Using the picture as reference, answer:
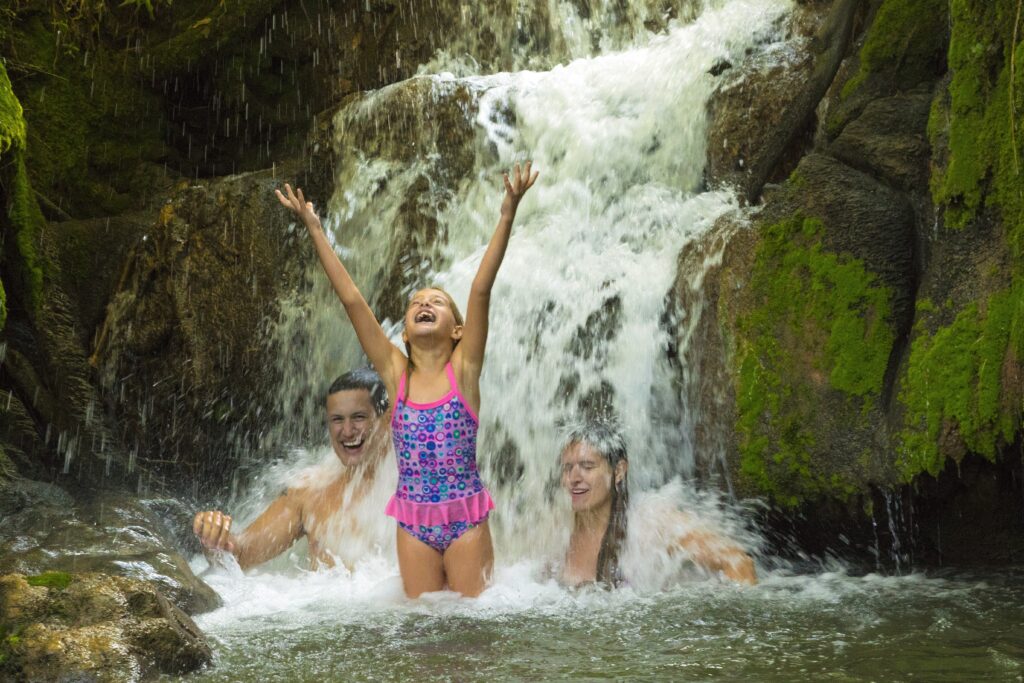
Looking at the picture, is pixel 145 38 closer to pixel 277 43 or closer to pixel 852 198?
pixel 277 43

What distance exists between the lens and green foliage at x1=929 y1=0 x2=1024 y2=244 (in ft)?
16.8

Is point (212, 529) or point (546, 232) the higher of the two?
point (546, 232)

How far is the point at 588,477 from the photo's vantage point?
225 inches

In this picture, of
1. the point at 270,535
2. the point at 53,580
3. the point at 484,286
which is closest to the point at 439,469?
the point at 484,286

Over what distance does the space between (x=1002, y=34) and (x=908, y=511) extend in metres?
2.38

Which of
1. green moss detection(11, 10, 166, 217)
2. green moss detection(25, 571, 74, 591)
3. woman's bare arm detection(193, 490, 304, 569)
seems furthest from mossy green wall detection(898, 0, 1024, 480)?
green moss detection(11, 10, 166, 217)

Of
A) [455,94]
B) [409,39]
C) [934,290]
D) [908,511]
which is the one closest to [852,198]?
[934,290]

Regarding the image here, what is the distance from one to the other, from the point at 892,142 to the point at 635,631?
132 inches

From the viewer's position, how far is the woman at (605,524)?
5.52m

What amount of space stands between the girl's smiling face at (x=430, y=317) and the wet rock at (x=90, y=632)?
178 centimetres

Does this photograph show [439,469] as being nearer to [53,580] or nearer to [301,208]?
[301,208]

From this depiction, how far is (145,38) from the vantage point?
33.7 ft

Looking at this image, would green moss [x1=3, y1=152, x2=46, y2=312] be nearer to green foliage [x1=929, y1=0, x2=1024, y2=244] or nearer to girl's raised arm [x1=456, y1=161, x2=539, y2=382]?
girl's raised arm [x1=456, y1=161, x2=539, y2=382]

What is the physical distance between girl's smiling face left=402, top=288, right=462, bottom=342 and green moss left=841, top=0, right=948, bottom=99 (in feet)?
10.2
